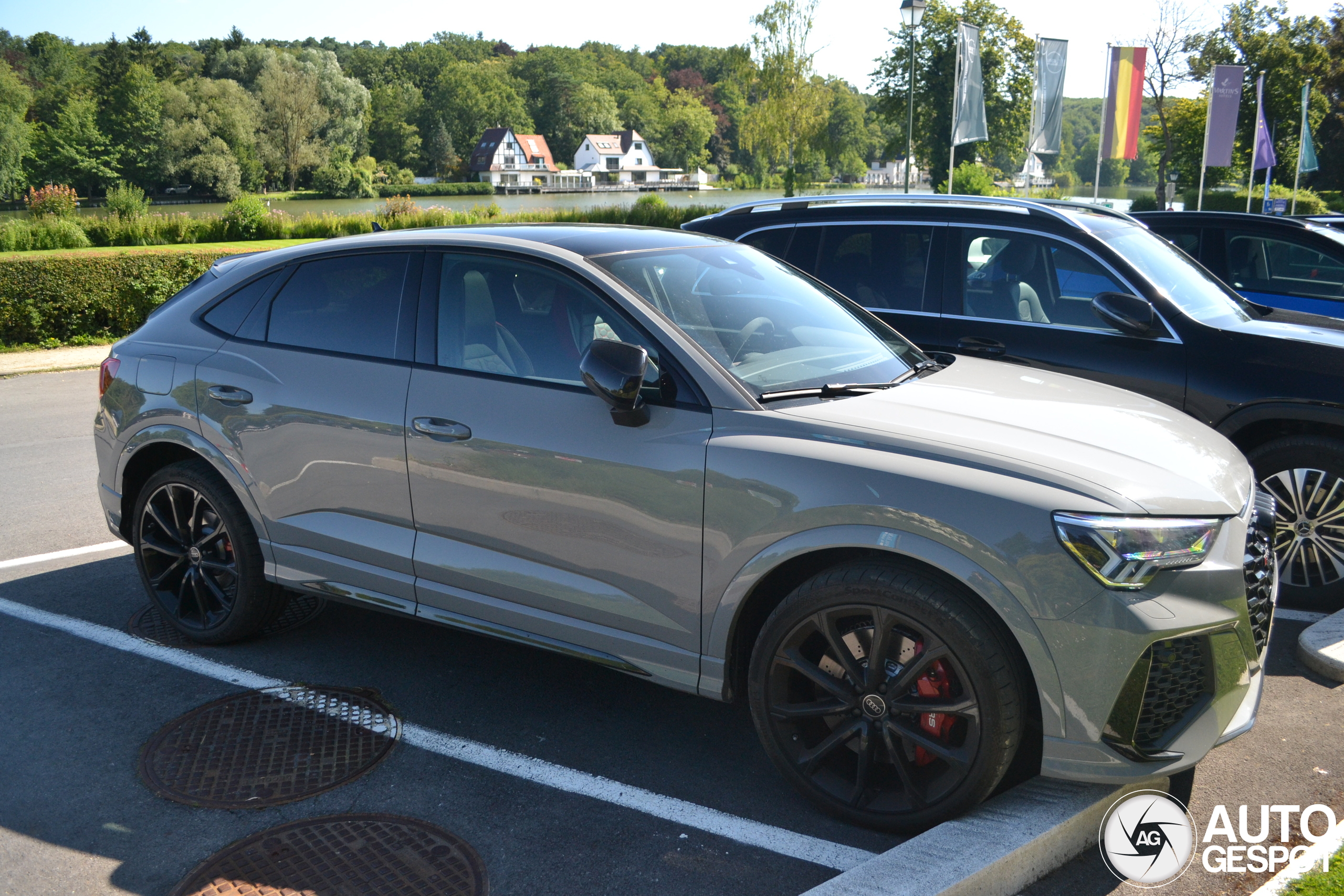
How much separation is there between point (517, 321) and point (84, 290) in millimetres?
14158

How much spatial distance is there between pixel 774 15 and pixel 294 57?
5528 cm

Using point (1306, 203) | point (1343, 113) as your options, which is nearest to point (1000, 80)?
point (1343, 113)

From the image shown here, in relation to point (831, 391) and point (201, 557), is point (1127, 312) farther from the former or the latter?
point (201, 557)

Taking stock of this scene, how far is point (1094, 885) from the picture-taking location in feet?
9.55

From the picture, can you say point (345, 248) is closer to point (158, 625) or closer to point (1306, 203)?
point (158, 625)

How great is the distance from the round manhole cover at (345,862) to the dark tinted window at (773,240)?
14.1ft

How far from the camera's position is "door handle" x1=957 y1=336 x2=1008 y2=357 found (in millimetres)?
5617

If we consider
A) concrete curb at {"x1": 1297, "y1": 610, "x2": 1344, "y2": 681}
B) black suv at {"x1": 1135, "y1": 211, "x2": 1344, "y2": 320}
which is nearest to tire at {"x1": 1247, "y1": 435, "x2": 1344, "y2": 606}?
concrete curb at {"x1": 1297, "y1": 610, "x2": 1344, "y2": 681}

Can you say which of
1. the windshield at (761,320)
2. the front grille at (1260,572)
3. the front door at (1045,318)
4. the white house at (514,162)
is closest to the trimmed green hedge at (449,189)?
the white house at (514,162)

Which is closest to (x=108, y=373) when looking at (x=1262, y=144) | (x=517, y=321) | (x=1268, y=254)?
(x=517, y=321)

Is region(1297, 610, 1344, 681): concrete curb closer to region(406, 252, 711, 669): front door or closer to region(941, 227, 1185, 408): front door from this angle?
region(941, 227, 1185, 408): front door

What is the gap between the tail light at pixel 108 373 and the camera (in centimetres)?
468

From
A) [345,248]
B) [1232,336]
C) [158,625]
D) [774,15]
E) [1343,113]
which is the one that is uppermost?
[774,15]

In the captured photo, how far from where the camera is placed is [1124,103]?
2748 cm
